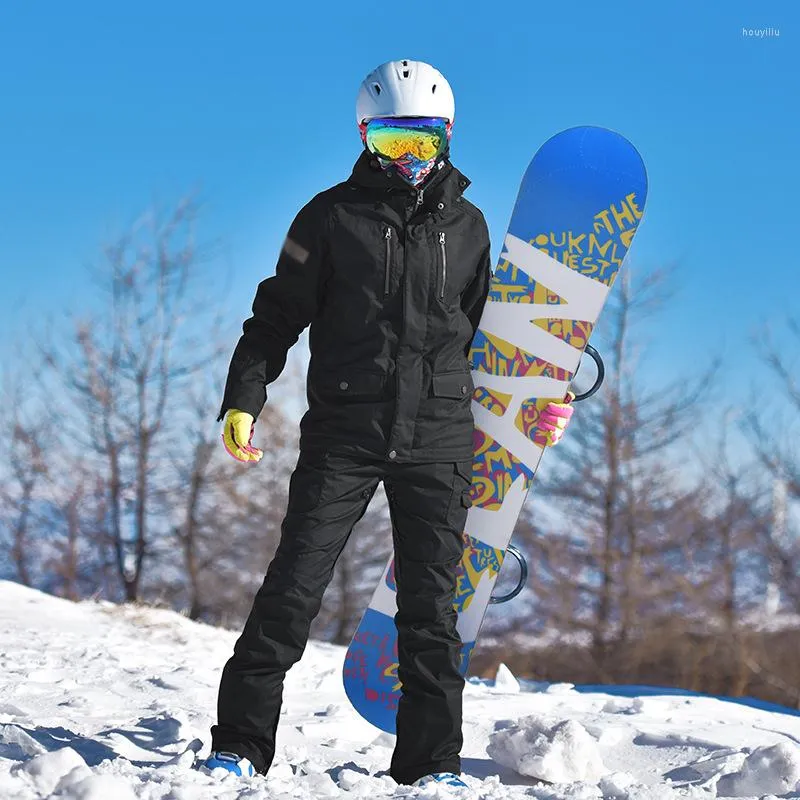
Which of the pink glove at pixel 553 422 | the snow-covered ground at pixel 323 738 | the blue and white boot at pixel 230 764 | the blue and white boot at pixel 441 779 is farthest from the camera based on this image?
the pink glove at pixel 553 422

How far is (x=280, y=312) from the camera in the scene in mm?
2697

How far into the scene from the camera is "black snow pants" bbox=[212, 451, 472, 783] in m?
2.59

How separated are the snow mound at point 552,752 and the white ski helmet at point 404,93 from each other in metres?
1.96

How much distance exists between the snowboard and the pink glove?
0.02 meters

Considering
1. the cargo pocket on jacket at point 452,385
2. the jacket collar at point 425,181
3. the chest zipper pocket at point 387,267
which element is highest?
the jacket collar at point 425,181

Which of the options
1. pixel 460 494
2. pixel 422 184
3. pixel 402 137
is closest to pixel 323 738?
pixel 460 494

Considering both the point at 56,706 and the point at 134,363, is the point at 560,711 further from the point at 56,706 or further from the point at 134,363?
the point at 134,363

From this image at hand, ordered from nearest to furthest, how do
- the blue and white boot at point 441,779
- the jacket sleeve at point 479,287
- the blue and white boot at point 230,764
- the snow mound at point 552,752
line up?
the blue and white boot at point 230,764, the blue and white boot at point 441,779, the jacket sleeve at point 479,287, the snow mound at point 552,752

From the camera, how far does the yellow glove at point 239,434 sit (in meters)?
2.62

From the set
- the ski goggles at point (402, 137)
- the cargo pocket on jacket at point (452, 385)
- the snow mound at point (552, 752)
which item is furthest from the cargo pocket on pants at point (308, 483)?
the snow mound at point (552, 752)

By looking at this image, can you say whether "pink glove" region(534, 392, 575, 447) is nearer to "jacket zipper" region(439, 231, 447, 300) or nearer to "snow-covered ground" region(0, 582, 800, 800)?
"jacket zipper" region(439, 231, 447, 300)

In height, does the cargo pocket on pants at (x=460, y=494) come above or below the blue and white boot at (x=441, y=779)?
above

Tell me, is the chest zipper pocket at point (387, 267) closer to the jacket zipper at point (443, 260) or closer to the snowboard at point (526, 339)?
the jacket zipper at point (443, 260)

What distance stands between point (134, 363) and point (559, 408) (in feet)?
38.5
